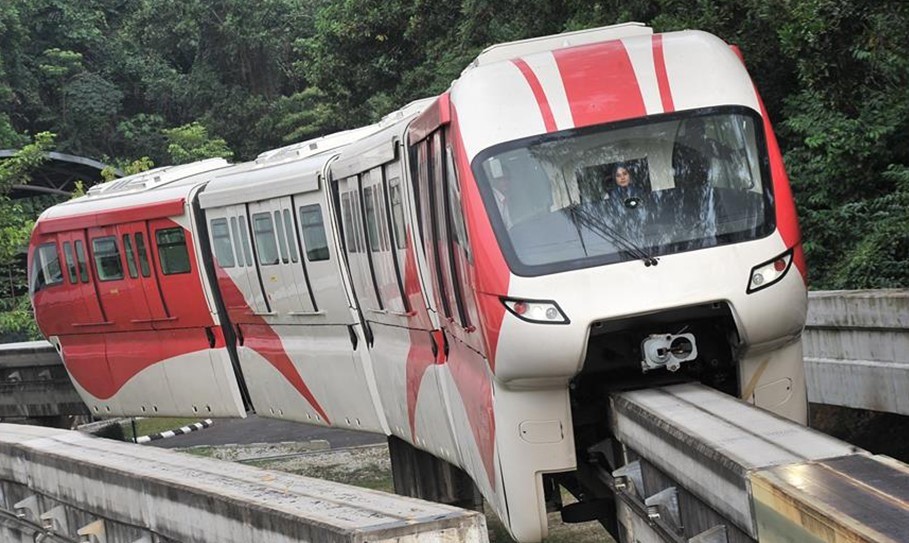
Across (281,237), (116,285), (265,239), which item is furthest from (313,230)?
(116,285)

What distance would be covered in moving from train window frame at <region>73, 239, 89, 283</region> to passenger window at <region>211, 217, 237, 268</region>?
306 centimetres

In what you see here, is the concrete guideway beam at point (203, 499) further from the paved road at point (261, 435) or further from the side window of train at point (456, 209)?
the paved road at point (261, 435)

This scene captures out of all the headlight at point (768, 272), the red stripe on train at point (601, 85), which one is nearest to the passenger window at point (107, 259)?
the red stripe on train at point (601, 85)

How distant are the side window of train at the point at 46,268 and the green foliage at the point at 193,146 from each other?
3453 centimetres

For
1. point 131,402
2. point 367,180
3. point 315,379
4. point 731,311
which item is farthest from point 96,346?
point 731,311

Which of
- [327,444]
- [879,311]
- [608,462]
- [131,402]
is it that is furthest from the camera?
[131,402]

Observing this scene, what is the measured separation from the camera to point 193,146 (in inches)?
2331

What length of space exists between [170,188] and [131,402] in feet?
10.2

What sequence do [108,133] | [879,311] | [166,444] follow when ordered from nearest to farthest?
[879,311] → [166,444] → [108,133]

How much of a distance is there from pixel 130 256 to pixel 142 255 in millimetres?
282

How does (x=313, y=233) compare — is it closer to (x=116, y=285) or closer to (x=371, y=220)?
(x=371, y=220)

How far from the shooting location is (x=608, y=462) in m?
9.23

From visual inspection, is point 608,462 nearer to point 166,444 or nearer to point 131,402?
point 131,402

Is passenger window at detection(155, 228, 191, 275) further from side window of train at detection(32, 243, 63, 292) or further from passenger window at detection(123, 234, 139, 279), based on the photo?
side window of train at detection(32, 243, 63, 292)
